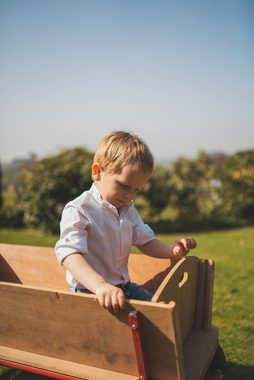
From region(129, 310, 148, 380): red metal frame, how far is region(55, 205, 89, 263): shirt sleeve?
586 mm

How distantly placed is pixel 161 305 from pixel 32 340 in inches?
34.8

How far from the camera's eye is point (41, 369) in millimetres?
1909

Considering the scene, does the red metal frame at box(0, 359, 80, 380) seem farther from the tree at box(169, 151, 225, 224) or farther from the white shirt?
the tree at box(169, 151, 225, 224)

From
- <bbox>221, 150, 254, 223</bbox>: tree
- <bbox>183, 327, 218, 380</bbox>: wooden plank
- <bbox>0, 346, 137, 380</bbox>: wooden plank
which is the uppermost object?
<bbox>0, 346, 137, 380</bbox>: wooden plank

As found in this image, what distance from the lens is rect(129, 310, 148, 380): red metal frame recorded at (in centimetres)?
156

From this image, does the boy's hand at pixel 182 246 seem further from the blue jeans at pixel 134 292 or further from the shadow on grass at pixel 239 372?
the shadow on grass at pixel 239 372

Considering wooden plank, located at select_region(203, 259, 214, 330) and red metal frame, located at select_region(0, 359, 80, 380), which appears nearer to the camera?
red metal frame, located at select_region(0, 359, 80, 380)

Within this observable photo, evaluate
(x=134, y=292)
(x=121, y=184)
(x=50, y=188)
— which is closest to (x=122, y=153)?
(x=121, y=184)

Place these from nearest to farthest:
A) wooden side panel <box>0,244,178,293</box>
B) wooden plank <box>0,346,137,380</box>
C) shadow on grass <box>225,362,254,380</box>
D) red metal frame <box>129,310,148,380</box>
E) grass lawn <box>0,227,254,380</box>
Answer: red metal frame <box>129,310,148,380</box>, wooden plank <box>0,346,137,380</box>, shadow on grass <box>225,362,254,380</box>, grass lawn <box>0,227,254,380</box>, wooden side panel <box>0,244,178,293</box>

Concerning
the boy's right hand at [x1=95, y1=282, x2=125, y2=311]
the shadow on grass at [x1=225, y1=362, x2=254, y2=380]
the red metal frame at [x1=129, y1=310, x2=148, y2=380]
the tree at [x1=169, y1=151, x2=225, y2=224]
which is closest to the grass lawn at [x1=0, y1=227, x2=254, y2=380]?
the shadow on grass at [x1=225, y1=362, x2=254, y2=380]

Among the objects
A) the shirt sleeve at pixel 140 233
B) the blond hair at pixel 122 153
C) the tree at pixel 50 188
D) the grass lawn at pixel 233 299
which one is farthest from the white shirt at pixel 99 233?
the tree at pixel 50 188

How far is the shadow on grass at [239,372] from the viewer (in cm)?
274

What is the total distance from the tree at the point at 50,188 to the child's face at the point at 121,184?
297 inches

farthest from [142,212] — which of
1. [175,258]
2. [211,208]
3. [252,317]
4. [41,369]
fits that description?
[41,369]
